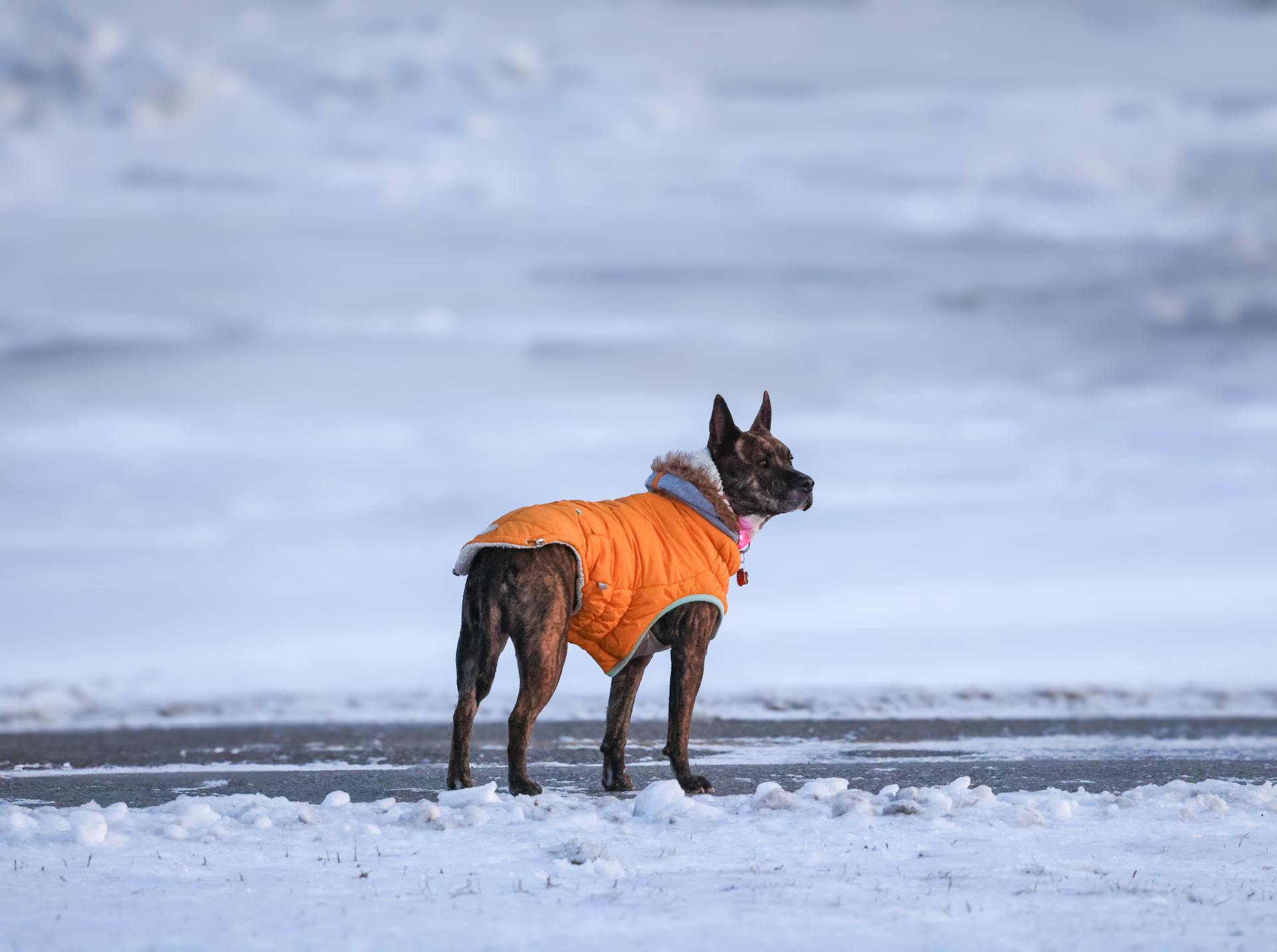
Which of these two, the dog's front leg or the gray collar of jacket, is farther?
the gray collar of jacket

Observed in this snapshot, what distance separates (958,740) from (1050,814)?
7734 millimetres

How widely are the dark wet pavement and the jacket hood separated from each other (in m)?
1.91

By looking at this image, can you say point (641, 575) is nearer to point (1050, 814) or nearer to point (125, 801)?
point (1050, 814)

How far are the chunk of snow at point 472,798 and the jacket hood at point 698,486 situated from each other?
2661 millimetres

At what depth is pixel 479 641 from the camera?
9836 millimetres

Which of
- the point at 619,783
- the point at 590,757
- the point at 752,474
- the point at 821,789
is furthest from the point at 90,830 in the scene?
the point at 590,757

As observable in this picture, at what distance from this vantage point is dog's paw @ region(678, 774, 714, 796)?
403 inches

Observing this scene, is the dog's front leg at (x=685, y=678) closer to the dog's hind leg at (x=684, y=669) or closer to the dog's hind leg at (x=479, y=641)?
the dog's hind leg at (x=684, y=669)

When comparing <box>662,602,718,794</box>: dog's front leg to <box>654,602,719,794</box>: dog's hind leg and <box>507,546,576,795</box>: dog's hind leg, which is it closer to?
<box>654,602,719,794</box>: dog's hind leg

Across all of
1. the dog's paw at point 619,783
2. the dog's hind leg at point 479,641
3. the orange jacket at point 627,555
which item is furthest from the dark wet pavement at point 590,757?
the orange jacket at point 627,555

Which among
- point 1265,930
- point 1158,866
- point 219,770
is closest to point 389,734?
point 219,770

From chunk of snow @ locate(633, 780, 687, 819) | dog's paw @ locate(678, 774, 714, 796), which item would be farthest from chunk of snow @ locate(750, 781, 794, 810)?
dog's paw @ locate(678, 774, 714, 796)

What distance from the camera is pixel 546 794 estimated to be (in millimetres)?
9602

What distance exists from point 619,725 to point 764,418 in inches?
101
